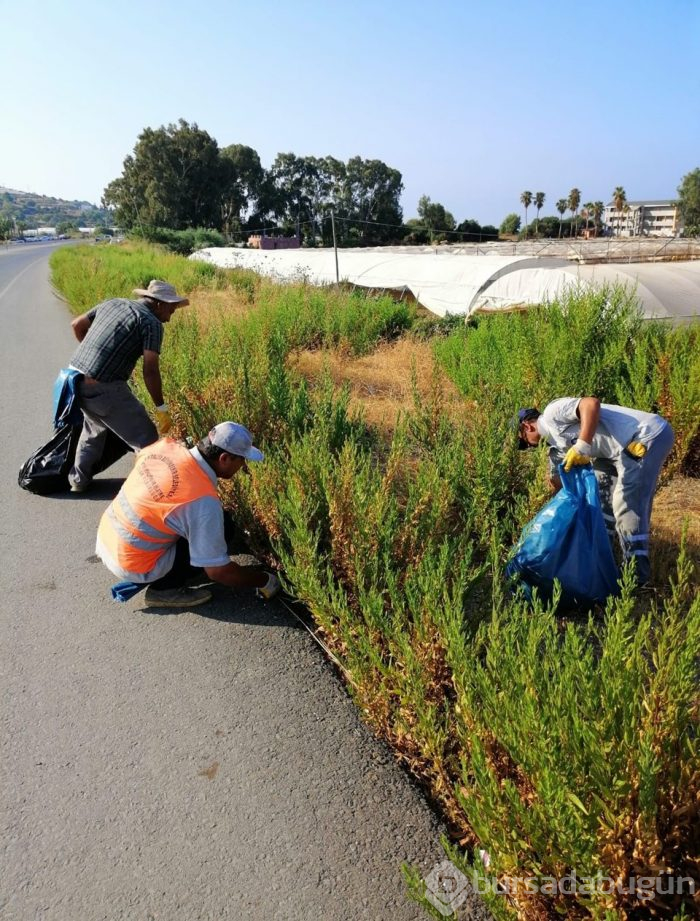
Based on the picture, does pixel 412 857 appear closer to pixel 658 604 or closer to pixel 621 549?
pixel 658 604

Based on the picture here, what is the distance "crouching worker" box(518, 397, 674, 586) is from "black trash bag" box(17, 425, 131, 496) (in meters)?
3.37

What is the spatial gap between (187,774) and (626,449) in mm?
2783

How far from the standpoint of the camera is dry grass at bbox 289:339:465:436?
6.51 meters

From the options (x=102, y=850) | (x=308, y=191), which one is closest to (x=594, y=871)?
(x=102, y=850)

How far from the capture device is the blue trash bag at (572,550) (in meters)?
3.34

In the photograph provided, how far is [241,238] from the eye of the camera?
203 feet

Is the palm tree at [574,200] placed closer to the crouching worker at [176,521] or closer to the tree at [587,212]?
the tree at [587,212]

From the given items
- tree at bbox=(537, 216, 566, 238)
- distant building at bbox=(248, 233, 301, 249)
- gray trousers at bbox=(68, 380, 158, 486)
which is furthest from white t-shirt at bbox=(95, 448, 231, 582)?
tree at bbox=(537, 216, 566, 238)

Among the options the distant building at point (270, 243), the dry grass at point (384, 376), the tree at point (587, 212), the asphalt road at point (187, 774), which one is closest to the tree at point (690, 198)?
the tree at point (587, 212)

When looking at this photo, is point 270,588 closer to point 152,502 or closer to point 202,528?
point 202,528

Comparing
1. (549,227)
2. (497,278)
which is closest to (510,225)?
(549,227)

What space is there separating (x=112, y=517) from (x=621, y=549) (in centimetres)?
294

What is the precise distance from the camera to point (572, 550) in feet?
10.9

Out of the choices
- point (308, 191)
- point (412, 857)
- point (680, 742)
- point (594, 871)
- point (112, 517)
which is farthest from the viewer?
point (308, 191)
